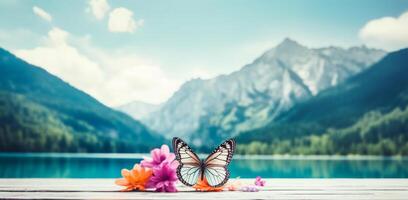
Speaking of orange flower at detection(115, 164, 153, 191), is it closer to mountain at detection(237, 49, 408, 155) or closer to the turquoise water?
the turquoise water

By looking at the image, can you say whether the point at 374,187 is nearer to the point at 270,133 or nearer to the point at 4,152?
the point at 4,152

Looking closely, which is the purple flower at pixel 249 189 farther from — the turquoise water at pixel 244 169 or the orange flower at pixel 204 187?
the turquoise water at pixel 244 169

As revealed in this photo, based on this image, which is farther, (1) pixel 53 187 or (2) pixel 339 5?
(2) pixel 339 5

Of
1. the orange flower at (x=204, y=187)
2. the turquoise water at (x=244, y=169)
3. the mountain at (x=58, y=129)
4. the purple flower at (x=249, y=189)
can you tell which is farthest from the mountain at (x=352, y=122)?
the orange flower at (x=204, y=187)

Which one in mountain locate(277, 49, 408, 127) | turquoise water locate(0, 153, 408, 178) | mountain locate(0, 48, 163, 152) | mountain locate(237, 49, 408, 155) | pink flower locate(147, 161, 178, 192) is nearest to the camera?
pink flower locate(147, 161, 178, 192)

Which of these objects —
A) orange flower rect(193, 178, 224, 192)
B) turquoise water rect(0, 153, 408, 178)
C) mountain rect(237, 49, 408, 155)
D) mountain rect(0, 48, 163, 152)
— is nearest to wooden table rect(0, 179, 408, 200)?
orange flower rect(193, 178, 224, 192)

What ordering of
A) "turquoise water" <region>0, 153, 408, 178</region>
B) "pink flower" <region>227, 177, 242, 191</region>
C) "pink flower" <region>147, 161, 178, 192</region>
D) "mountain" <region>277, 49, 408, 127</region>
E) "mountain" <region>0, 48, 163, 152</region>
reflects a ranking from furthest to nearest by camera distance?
"mountain" <region>277, 49, 408, 127</region> → "mountain" <region>0, 48, 163, 152</region> → "turquoise water" <region>0, 153, 408, 178</region> → "pink flower" <region>227, 177, 242, 191</region> → "pink flower" <region>147, 161, 178, 192</region>

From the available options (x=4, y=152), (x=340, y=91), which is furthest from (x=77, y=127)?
(x=340, y=91)
